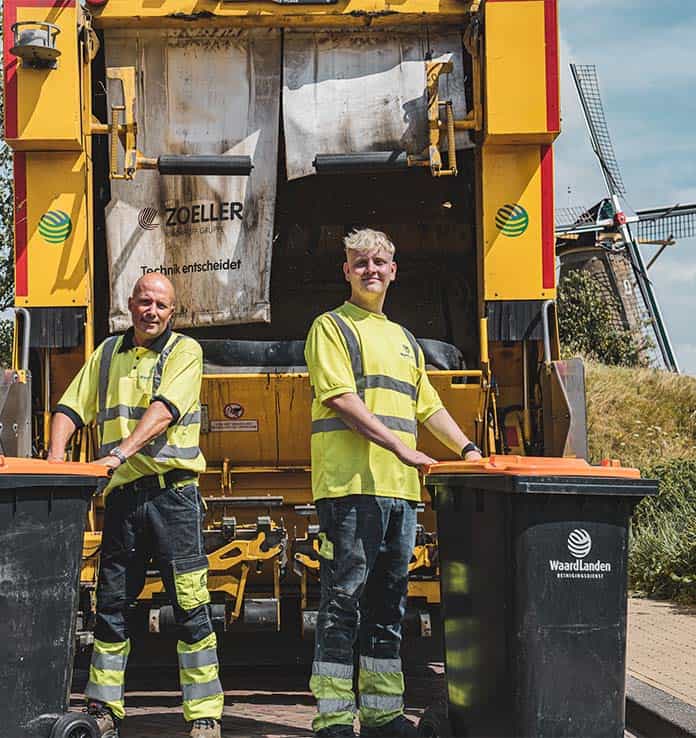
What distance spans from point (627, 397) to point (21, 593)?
18.5m

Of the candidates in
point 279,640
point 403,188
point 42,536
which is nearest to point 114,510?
point 42,536

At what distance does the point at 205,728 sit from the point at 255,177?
2909 mm

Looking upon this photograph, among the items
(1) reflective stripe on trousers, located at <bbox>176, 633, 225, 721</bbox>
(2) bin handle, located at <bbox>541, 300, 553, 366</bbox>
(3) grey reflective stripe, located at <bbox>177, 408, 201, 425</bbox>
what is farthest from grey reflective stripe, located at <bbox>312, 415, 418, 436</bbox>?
(2) bin handle, located at <bbox>541, 300, 553, 366</bbox>

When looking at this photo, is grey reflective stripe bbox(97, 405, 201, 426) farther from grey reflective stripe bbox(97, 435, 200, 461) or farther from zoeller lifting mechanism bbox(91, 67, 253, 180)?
zoeller lifting mechanism bbox(91, 67, 253, 180)

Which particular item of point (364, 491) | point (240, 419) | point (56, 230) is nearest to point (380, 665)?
point (364, 491)

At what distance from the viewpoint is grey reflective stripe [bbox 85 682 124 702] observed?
5.08m

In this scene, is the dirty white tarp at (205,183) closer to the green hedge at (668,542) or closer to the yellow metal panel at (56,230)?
the yellow metal panel at (56,230)

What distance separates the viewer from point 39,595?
463 cm

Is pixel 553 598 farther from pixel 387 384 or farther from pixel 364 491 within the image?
pixel 387 384

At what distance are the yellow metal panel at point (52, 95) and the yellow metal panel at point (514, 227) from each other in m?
1.96

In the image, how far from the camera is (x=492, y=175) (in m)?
6.50

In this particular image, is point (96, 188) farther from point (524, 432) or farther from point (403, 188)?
point (524, 432)

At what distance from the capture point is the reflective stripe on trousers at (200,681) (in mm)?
5145

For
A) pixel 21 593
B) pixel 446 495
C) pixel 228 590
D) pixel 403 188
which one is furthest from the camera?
pixel 403 188
